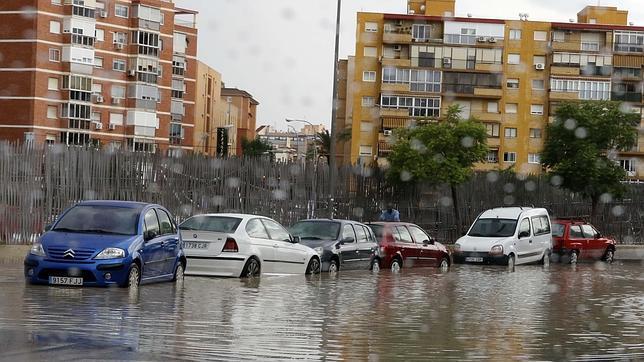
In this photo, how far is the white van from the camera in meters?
32.7

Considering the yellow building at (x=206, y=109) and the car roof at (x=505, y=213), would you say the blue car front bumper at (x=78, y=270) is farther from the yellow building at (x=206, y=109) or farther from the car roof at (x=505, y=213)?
the yellow building at (x=206, y=109)

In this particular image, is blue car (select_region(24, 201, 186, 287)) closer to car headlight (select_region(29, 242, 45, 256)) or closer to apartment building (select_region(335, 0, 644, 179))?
car headlight (select_region(29, 242, 45, 256))

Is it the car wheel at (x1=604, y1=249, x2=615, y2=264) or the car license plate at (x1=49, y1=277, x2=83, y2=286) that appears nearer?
the car license plate at (x1=49, y1=277, x2=83, y2=286)

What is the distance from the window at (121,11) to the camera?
9500 centimetres

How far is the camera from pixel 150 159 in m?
30.1

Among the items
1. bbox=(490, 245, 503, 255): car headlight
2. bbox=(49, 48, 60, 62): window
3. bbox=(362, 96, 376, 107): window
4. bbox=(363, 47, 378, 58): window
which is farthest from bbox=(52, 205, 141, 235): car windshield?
bbox=(363, 47, 378, 58): window

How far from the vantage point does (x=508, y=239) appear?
3316cm

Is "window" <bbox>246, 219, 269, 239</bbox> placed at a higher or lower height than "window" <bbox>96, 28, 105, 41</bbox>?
lower

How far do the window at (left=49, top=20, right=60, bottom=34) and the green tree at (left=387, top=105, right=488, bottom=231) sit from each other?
46.4 meters

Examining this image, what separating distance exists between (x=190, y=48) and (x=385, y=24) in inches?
910

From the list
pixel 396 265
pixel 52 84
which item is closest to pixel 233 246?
pixel 396 265

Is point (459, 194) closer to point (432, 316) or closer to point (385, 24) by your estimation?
point (432, 316)

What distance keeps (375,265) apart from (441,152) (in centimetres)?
1828

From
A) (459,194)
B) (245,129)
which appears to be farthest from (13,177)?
(245,129)
